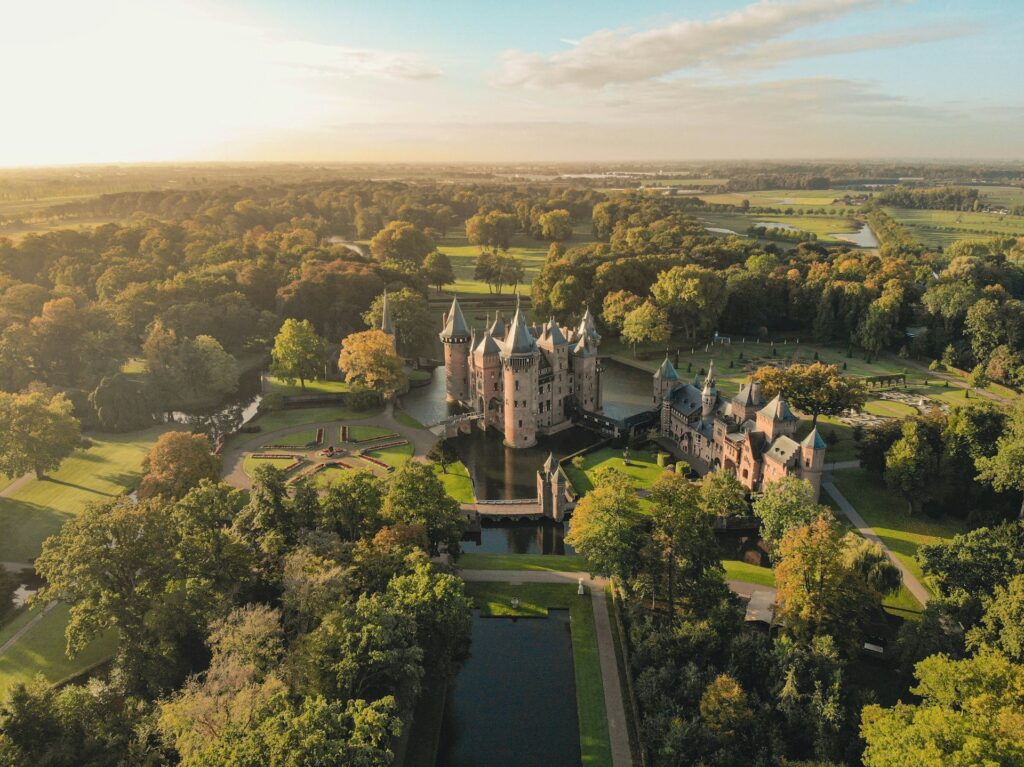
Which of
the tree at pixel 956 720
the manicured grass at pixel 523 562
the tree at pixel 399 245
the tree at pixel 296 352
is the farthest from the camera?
the tree at pixel 399 245

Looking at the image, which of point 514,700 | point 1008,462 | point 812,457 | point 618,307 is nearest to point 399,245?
point 618,307

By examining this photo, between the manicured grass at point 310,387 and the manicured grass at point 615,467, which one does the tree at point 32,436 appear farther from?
the manicured grass at point 615,467

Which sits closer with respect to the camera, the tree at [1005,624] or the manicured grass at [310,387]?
the tree at [1005,624]

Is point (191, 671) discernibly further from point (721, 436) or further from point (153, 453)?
point (721, 436)

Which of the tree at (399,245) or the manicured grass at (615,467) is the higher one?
the tree at (399,245)

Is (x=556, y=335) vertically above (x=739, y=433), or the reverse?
(x=556, y=335)

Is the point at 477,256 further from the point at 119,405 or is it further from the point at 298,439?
the point at 119,405

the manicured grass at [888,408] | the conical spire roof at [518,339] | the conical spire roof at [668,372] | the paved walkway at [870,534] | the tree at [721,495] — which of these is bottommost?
the paved walkway at [870,534]

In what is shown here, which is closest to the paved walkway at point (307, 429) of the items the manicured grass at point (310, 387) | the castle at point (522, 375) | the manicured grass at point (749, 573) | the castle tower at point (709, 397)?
the castle at point (522, 375)
